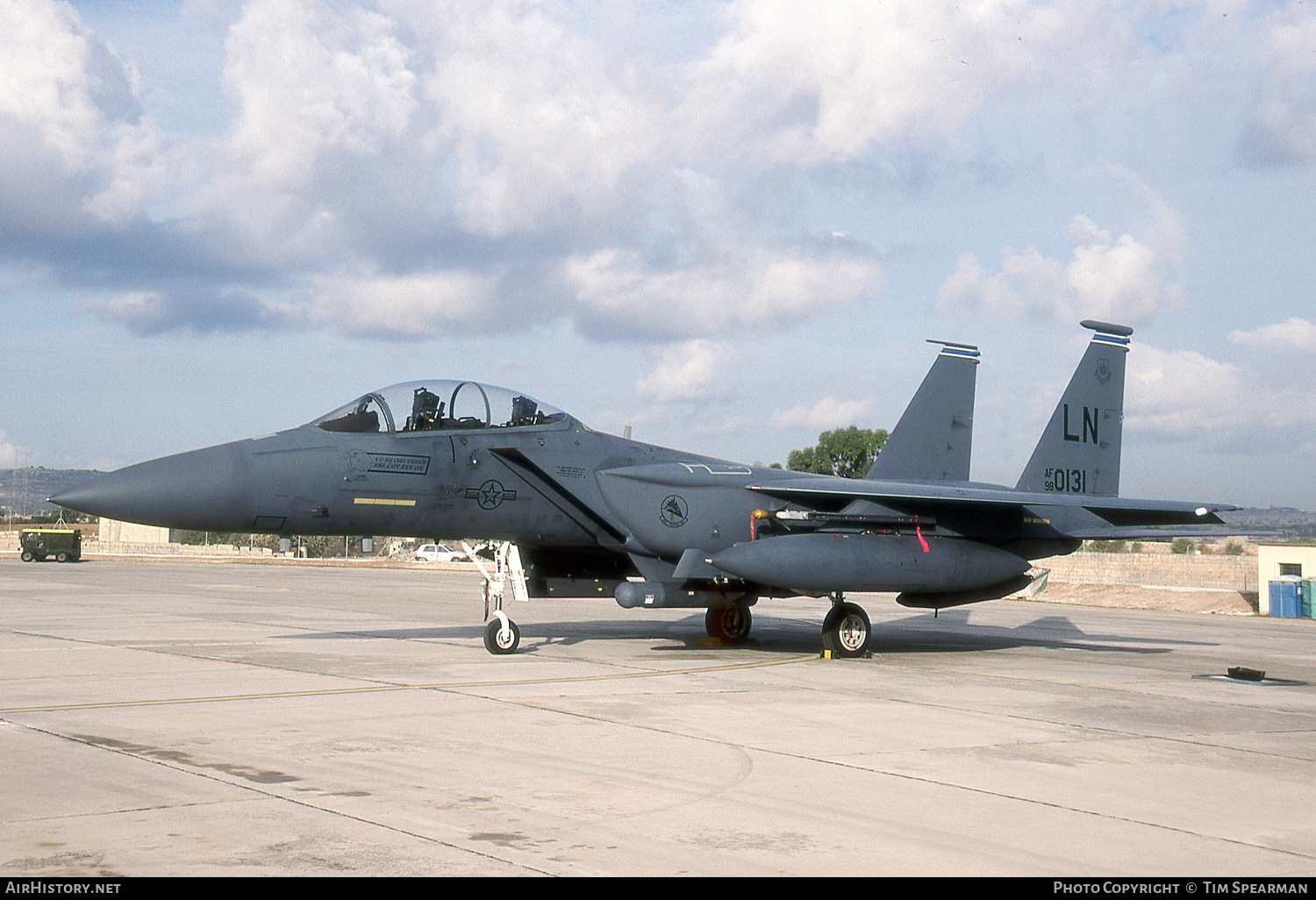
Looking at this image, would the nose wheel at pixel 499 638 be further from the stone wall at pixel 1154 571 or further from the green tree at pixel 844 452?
the green tree at pixel 844 452

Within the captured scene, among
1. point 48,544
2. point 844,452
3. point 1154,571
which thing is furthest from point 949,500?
point 844,452

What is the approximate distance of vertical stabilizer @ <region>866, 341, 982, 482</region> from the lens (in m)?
18.2


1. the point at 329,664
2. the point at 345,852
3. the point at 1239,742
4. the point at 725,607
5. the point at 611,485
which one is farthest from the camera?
the point at 725,607

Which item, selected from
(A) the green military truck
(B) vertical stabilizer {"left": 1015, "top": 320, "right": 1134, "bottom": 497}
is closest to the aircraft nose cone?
(B) vertical stabilizer {"left": 1015, "top": 320, "right": 1134, "bottom": 497}

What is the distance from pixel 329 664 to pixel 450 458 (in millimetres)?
2531

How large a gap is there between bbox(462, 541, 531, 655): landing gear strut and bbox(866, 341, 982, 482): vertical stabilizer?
7232 mm

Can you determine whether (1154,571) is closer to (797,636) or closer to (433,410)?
(797,636)

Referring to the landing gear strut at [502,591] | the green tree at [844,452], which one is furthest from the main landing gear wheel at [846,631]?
the green tree at [844,452]

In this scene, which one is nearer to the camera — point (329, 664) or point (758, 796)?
point (758, 796)

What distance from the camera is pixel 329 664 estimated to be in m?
11.8

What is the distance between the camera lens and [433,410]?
12453 mm

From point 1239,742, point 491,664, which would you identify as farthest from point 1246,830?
point 491,664

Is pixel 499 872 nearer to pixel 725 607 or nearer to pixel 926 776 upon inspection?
pixel 926 776

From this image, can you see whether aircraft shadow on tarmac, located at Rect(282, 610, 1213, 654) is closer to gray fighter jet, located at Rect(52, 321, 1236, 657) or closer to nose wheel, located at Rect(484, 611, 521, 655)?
nose wheel, located at Rect(484, 611, 521, 655)
